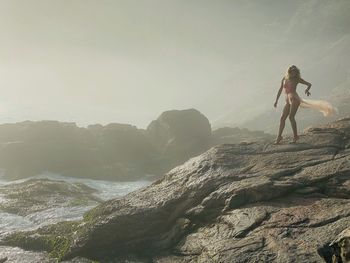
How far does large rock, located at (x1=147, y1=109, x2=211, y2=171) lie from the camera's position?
70.6 metres

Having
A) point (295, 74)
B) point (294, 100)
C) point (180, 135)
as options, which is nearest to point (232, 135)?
point (180, 135)

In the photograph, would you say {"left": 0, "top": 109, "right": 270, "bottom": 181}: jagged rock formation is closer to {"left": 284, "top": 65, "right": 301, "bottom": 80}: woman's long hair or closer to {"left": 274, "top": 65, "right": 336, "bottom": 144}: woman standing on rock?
{"left": 274, "top": 65, "right": 336, "bottom": 144}: woman standing on rock

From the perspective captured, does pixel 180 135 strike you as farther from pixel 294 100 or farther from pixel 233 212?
pixel 233 212

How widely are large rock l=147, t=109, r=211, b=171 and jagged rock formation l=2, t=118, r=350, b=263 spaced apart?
49.9m

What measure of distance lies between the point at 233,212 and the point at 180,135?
57.7 meters

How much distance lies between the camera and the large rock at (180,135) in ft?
232

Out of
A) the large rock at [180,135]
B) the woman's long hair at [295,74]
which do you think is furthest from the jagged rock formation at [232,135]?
the woman's long hair at [295,74]

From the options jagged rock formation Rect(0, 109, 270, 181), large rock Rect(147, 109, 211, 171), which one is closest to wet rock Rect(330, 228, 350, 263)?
jagged rock formation Rect(0, 109, 270, 181)

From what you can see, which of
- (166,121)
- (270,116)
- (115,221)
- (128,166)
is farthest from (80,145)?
(270,116)

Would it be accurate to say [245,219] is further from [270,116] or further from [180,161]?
[270,116]

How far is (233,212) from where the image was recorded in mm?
14820

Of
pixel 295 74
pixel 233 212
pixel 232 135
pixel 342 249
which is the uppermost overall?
pixel 295 74

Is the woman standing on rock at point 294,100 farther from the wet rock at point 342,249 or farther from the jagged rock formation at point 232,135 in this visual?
the jagged rock formation at point 232,135

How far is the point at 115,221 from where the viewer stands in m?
16.8
